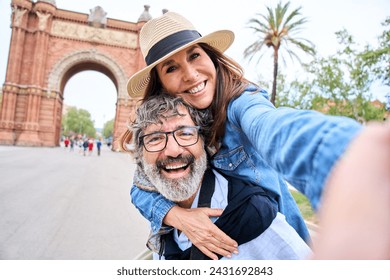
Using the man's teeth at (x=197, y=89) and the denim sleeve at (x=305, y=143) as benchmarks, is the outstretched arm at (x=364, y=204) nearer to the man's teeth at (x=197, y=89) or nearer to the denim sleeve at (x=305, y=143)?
the denim sleeve at (x=305, y=143)

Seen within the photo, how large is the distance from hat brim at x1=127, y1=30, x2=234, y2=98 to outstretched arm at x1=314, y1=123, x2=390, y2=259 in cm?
85

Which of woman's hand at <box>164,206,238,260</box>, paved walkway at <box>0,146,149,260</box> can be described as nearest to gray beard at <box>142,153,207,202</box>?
woman's hand at <box>164,206,238,260</box>

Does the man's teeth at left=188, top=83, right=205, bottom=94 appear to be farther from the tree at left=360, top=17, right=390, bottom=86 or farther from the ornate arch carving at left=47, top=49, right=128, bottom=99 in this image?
the ornate arch carving at left=47, top=49, right=128, bottom=99

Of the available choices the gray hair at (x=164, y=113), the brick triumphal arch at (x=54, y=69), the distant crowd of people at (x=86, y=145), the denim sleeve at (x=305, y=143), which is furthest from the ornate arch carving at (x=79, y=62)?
the denim sleeve at (x=305, y=143)

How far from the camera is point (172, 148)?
1.11 m

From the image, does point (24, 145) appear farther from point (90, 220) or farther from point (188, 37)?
point (188, 37)

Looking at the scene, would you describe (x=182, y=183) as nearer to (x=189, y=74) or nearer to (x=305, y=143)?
(x=189, y=74)

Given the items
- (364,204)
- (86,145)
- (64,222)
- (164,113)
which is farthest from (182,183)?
(86,145)

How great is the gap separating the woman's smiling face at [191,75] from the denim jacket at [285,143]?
0.66 feet

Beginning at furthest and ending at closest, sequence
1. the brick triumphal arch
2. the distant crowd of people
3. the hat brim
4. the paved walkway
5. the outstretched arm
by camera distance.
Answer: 1. the distant crowd of people
2. the brick triumphal arch
3. the paved walkway
4. the hat brim
5. the outstretched arm

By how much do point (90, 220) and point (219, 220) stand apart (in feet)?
7.93

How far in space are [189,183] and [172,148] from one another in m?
0.18

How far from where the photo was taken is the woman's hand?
0.95 metres
